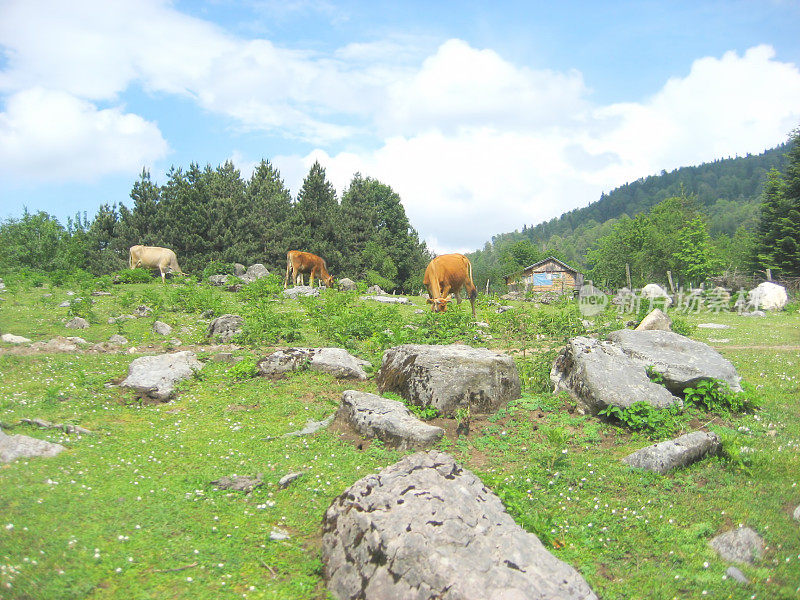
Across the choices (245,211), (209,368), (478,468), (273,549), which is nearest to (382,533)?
(273,549)

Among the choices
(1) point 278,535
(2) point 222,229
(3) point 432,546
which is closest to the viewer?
(3) point 432,546

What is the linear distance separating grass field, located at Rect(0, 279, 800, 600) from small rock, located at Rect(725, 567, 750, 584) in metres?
0.07

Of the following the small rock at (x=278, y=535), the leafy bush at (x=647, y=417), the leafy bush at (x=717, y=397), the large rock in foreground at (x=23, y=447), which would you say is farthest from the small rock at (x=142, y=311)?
the leafy bush at (x=717, y=397)

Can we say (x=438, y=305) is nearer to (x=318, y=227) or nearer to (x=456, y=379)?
(x=456, y=379)

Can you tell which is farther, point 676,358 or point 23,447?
point 676,358

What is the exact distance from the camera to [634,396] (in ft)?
27.5

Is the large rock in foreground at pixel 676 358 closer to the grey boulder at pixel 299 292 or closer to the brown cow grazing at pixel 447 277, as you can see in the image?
the brown cow grazing at pixel 447 277

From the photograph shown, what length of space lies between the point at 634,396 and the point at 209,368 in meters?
8.75

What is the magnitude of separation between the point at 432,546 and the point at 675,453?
4.23m

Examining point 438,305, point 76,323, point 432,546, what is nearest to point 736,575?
point 432,546

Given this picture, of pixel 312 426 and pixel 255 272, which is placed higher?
pixel 255 272

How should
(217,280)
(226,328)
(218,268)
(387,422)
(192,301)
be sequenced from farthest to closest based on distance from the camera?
(218,268) < (217,280) < (192,301) < (226,328) < (387,422)

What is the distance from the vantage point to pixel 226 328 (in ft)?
47.6

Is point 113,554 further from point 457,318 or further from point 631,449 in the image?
point 457,318
